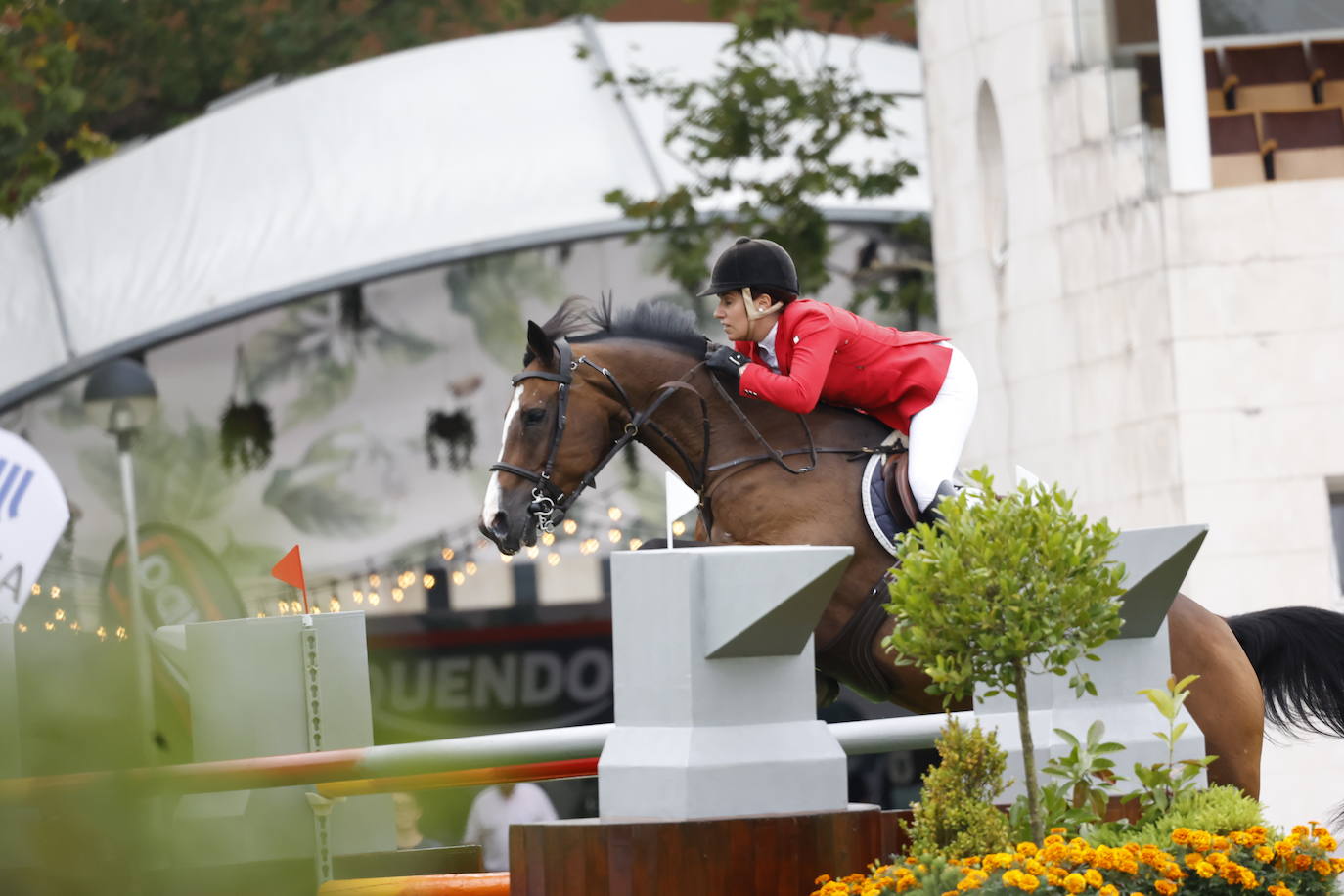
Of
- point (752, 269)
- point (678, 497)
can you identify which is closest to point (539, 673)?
point (752, 269)

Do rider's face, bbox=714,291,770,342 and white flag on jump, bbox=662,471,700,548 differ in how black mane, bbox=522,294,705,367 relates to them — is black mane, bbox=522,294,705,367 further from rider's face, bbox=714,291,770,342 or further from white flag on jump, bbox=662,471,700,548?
white flag on jump, bbox=662,471,700,548

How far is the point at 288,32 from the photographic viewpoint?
24.3 meters

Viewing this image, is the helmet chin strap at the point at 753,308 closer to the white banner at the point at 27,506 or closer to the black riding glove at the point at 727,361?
the black riding glove at the point at 727,361

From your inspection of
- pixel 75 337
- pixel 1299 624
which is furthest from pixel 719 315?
pixel 75 337

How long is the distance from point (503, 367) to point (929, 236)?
473 centimetres

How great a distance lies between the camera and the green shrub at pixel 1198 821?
3195 millimetres

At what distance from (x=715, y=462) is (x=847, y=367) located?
449 millimetres

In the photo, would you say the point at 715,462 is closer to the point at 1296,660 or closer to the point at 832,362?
the point at 832,362

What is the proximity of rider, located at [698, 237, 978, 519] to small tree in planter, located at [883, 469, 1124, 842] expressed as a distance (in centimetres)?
154

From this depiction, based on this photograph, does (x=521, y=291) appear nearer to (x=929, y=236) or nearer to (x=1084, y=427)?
Answer: (x=929, y=236)

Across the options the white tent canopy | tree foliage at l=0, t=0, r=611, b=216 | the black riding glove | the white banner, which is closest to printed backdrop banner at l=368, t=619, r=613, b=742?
the white banner

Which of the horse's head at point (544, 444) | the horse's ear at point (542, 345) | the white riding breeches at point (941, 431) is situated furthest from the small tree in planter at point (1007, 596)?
the horse's ear at point (542, 345)

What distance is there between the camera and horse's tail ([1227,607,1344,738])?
5.59 m

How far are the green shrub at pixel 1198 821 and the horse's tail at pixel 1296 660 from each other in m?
2.30
